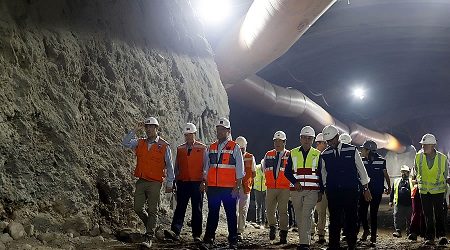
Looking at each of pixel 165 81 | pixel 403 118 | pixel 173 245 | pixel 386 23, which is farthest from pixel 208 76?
pixel 403 118

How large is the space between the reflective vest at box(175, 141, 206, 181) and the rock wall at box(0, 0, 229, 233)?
869mm

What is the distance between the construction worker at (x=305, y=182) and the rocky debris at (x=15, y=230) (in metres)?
3.30

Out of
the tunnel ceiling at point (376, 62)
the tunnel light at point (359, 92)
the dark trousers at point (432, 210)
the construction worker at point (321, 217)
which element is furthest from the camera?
the tunnel light at point (359, 92)

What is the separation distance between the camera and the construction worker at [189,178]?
6.62 meters

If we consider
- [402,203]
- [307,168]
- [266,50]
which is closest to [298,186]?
[307,168]

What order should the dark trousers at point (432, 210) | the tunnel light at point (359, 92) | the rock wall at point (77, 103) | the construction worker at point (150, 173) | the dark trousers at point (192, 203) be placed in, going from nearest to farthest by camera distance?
the rock wall at point (77, 103) → the construction worker at point (150, 173) → the dark trousers at point (192, 203) → the dark trousers at point (432, 210) → the tunnel light at point (359, 92)

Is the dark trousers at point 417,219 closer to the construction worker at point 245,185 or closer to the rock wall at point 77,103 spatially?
the construction worker at point 245,185

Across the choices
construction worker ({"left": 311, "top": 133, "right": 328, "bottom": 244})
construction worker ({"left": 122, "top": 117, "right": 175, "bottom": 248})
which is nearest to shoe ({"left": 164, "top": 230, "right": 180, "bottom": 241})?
construction worker ({"left": 122, "top": 117, "right": 175, "bottom": 248})

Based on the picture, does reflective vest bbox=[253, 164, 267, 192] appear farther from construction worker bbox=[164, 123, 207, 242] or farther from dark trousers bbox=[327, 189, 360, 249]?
dark trousers bbox=[327, 189, 360, 249]

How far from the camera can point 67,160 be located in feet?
19.2

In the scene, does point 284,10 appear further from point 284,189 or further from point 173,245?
point 173,245

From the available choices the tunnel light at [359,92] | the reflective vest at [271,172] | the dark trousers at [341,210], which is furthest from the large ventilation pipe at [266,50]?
the tunnel light at [359,92]

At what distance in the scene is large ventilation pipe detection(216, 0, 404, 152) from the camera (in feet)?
25.4

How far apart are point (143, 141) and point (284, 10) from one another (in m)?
3.35
